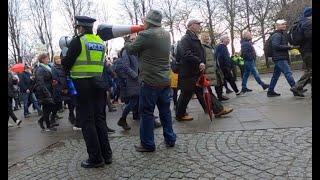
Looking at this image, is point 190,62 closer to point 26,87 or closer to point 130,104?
point 130,104

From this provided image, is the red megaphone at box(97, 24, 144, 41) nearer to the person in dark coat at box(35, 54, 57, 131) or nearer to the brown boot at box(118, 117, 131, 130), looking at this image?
the brown boot at box(118, 117, 131, 130)

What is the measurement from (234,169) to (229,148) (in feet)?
3.09

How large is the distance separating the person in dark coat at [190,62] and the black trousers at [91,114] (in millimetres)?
2727

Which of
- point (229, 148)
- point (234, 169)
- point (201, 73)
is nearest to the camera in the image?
point (234, 169)

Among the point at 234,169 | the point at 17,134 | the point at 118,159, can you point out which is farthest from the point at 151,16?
the point at 17,134

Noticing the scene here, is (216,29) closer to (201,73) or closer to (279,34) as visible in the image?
(279,34)

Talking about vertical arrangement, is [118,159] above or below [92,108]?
below

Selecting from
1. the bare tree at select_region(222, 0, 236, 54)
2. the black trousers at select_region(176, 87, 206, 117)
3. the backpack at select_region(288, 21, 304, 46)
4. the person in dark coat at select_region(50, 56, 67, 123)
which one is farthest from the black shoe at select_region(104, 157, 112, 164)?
the bare tree at select_region(222, 0, 236, 54)

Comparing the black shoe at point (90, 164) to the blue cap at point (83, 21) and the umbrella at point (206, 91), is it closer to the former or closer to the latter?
the blue cap at point (83, 21)

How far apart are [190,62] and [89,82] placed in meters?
2.95

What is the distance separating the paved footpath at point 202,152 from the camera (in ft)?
16.0

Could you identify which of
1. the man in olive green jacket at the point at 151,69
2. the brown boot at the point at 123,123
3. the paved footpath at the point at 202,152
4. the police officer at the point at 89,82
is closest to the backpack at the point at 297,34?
the paved footpath at the point at 202,152

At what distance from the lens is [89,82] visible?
5.57 metres

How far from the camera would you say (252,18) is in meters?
34.2
